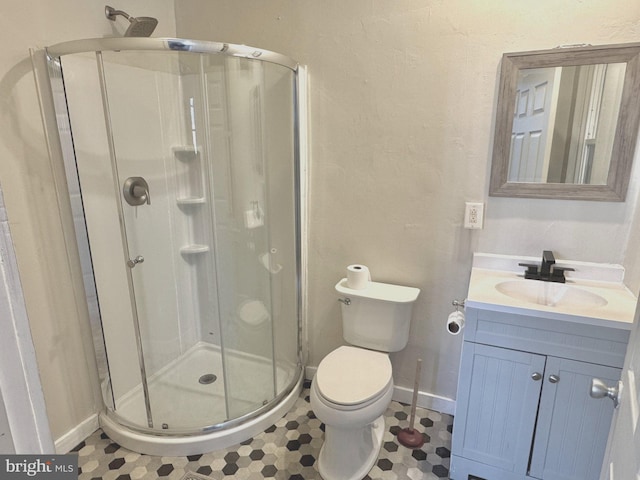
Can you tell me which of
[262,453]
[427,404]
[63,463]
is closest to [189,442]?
[262,453]

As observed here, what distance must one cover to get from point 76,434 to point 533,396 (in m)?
2.12

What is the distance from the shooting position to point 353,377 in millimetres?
1690

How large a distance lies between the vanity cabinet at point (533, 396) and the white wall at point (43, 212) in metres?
1.81

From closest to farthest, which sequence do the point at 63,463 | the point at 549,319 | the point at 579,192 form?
the point at 63,463
the point at 549,319
the point at 579,192

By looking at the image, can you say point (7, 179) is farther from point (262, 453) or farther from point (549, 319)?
point (549, 319)

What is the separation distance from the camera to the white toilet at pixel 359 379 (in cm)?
157

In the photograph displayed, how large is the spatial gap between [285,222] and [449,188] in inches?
35.8

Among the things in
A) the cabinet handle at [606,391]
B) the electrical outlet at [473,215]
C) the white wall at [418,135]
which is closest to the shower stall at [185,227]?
the white wall at [418,135]

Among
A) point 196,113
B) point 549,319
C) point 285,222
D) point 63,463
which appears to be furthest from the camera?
point 285,222

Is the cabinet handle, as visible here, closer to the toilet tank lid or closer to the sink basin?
the sink basin

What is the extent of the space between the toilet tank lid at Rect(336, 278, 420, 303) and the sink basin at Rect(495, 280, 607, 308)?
428mm

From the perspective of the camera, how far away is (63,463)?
0.78 meters

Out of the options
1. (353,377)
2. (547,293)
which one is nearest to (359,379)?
(353,377)

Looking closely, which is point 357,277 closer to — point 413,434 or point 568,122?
point 413,434
